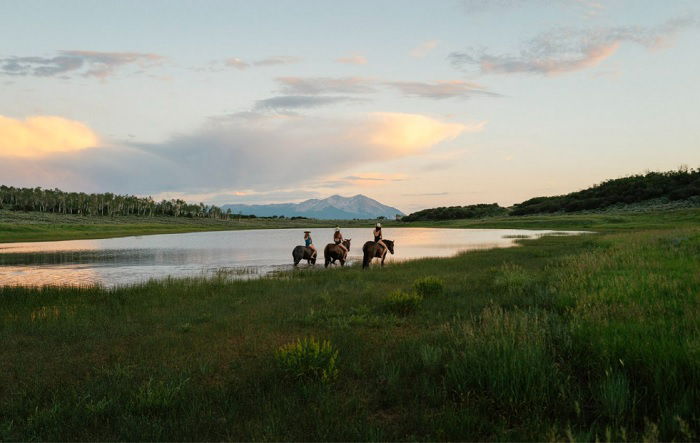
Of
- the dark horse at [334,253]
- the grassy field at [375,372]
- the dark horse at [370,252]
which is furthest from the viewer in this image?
the dark horse at [334,253]

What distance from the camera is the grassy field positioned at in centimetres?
538

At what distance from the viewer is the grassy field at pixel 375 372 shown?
5.38 meters

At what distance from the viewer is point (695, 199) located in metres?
86.4

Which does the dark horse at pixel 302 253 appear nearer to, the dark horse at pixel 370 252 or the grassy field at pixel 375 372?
the dark horse at pixel 370 252

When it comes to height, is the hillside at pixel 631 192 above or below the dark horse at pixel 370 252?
above

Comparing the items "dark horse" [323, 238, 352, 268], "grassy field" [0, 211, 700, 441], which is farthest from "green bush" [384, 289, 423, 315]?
"dark horse" [323, 238, 352, 268]

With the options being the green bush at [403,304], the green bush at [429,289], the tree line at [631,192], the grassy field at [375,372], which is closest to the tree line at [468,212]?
the tree line at [631,192]

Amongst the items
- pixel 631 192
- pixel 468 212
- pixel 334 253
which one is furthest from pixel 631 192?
pixel 334 253

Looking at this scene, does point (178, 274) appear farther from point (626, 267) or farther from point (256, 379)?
point (626, 267)

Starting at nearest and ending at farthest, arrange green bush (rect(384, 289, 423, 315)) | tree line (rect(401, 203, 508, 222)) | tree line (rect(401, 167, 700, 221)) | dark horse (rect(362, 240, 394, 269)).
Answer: green bush (rect(384, 289, 423, 315)), dark horse (rect(362, 240, 394, 269)), tree line (rect(401, 167, 700, 221)), tree line (rect(401, 203, 508, 222))

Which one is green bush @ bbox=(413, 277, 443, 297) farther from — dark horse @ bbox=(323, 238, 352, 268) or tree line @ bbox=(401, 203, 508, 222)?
tree line @ bbox=(401, 203, 508, 222)

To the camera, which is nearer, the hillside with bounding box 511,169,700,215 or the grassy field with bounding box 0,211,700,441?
the grassy field with bounding box 0,211,700,441

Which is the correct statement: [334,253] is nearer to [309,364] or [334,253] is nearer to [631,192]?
[309,364]

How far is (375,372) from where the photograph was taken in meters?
7.43
